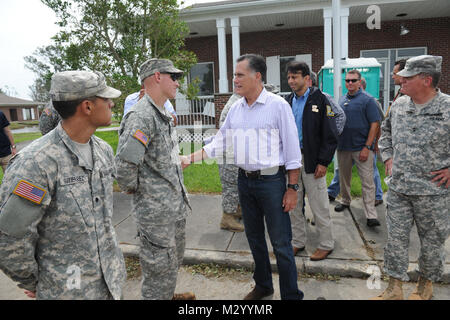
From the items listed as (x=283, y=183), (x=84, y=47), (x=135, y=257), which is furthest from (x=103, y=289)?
(x=84, y=47)

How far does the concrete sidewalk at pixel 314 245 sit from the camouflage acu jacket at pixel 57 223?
211 cm

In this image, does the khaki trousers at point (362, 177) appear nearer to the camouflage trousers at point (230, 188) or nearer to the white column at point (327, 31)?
the camouflage trousers at point (230, 188)

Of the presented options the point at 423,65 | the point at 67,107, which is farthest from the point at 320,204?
the point at 67,107

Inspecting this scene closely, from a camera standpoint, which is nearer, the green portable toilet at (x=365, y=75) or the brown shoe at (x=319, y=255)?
the brown shoe at (x=319, y=255)

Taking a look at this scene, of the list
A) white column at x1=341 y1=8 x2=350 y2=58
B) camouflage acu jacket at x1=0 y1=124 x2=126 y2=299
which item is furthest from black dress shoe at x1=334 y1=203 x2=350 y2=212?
white column at x1=341 y1=8 x2=350 y2=58

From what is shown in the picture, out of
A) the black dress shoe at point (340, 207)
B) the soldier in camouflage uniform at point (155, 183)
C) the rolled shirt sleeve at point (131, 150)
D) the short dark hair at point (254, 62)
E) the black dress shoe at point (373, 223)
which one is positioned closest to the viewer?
the rolled shirt sleeve at point (131, 150)

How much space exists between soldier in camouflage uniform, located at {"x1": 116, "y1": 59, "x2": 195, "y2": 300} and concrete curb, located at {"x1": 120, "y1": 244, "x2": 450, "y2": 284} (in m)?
1.14

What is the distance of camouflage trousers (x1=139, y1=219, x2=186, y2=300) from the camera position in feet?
8.12

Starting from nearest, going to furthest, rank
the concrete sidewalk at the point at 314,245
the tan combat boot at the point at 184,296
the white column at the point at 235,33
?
the tan combat boot at the point at 184,296 < the concrete sidewalk at the point at 314,245 < the white column at the point at 235,33

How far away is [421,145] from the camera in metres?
2.66

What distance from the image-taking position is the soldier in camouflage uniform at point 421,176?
2.61 metres

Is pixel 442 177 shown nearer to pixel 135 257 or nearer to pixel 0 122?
pixel 135 257

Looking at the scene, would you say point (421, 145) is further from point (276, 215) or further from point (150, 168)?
point (150, 168)

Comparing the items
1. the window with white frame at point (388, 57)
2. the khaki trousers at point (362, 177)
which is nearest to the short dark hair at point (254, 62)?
the khaki trousers at point (362, 177)
